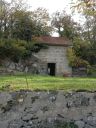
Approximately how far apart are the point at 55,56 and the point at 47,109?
3359 centimetres

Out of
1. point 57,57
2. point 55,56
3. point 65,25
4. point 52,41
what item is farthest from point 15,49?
point 65,25

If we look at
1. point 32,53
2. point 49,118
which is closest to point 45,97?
point 49,118

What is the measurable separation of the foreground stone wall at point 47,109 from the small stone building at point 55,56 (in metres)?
32.0

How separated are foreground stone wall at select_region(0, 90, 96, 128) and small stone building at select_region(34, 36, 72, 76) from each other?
3195cm

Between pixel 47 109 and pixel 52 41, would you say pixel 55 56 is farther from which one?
pixel 47 109

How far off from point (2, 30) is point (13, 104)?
34094 mm

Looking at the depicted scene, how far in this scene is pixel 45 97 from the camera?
10.3 m

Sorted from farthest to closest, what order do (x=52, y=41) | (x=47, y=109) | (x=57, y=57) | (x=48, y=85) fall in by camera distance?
(x=57, y=57)
(x=52, y=41)
(x=48, y=85)
(x=47, y=109)

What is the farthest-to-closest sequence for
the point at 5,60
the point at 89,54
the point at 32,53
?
1. the point at 89,54
2. the point at 32,53
3. the point at 5,60

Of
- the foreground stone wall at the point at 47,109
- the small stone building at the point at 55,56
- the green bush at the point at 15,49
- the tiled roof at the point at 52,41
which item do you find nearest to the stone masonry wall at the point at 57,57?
the small stone building at the point at 55,56

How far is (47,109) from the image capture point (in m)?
10.3

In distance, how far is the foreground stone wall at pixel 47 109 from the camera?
9.98 meters

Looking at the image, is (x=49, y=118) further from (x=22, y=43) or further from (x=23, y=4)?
(x=23, y=4)

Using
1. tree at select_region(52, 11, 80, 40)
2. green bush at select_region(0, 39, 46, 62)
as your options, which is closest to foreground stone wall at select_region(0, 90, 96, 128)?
green bush at select_region(0, 39, 46, 62)
